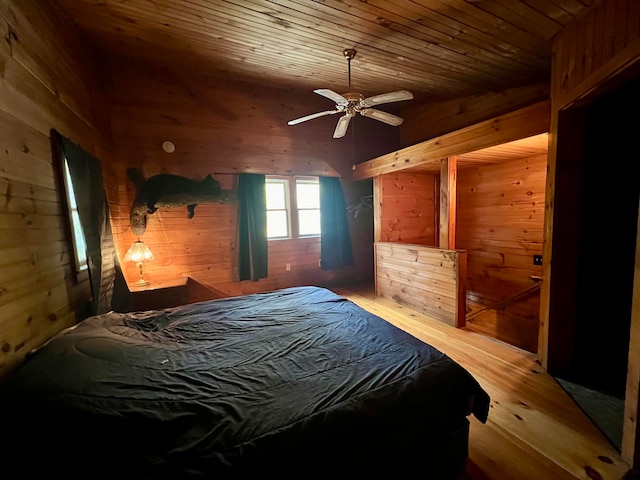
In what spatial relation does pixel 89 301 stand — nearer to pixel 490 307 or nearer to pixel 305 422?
pixel 305 422

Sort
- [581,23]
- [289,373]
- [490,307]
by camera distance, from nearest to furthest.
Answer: [289,373], [581,23], [490,307]

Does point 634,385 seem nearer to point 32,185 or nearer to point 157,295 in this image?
point 32,185

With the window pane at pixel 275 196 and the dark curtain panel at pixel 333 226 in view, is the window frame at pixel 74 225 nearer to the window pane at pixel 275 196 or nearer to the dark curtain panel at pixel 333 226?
the window pane at pixel 275 196

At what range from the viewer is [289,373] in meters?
1.31

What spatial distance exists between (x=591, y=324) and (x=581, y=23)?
2.12m

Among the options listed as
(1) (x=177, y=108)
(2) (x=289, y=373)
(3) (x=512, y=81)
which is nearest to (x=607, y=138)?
(3) (x=512, y=81)

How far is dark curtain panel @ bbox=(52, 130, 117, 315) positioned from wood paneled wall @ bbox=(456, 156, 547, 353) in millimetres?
4837

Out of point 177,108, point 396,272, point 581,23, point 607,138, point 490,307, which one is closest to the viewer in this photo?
point 581,23

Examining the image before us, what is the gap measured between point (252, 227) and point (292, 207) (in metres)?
0.74

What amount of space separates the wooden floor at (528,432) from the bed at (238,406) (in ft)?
0.89

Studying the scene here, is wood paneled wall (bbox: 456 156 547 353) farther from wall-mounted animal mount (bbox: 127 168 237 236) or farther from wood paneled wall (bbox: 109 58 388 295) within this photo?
wall-mounted animal mount (bbox: 127 168 237 236)

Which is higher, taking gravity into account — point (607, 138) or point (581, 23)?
point (581, 23)

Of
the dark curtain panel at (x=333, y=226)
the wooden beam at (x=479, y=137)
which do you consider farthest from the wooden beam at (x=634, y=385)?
the dark curtain panel at (x=333, y=226)

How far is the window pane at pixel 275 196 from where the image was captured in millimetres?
4266
